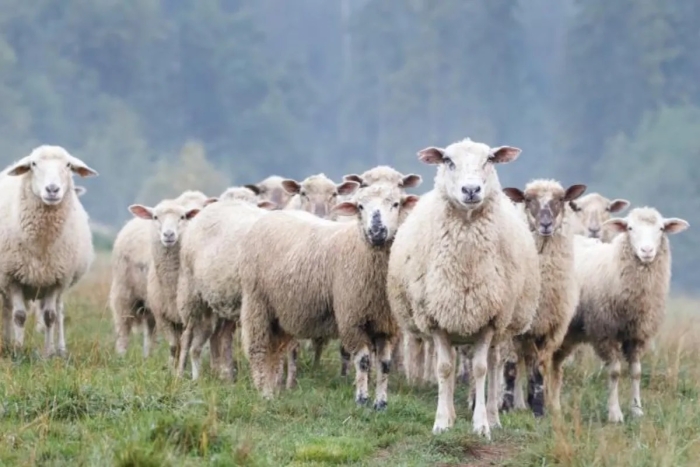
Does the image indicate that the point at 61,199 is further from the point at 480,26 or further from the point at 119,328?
the point at 480,26

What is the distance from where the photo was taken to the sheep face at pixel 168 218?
11.6m

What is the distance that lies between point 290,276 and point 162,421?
3025 millimetres

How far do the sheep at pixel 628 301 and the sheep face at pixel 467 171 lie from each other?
2.17 m

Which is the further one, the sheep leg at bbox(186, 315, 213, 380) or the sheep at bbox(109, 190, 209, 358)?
the sheep at bbox(109, 190, 209, 358)

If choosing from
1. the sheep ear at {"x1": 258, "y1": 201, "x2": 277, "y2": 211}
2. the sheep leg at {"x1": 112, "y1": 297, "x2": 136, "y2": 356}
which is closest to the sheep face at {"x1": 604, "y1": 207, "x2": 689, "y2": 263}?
the sheep ear at {"x1": 258, "y1": 201, "x2": 277, "y2": 211}

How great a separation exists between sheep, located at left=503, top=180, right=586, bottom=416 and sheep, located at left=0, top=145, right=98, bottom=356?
3.86m

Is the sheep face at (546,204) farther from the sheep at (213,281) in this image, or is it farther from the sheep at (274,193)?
the sheep at (274,193)

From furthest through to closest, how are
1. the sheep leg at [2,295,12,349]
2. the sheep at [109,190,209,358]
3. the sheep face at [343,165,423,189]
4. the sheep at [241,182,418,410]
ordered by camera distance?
the sheep at [109,190,209,358] < the sheep leg at [2,295,12,349] < the sheep face at [343,165,423,189] < the sheep at [241,182,418,410]

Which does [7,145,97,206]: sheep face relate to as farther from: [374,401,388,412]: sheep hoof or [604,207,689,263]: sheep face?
[604,207,689,263]: sheep face

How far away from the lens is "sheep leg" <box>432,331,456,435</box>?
8244 millimetres

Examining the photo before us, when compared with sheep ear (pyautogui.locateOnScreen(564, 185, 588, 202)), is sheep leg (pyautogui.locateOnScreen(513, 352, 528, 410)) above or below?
below

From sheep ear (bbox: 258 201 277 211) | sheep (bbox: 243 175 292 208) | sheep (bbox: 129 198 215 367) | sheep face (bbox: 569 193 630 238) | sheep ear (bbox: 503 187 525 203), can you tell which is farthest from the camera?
sheep (bbox: 243 175 292 208)

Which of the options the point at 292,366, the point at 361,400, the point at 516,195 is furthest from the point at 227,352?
the point at 516,195

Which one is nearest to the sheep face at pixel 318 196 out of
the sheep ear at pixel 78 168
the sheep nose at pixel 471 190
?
the sheep ear at pixel 78 168
